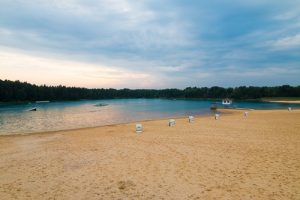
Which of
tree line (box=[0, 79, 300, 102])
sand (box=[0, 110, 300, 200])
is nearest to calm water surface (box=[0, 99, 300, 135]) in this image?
sand (box=[0, 110, 300, 200])

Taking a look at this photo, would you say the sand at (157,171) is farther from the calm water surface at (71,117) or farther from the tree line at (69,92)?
the tree line at (69,92)

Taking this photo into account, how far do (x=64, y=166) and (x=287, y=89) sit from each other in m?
162

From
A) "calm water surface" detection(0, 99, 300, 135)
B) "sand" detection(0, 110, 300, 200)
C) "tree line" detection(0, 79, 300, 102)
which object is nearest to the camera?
"sand" detection(0, 110, 300, 200)

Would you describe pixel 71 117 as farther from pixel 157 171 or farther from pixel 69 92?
pixel 69 92

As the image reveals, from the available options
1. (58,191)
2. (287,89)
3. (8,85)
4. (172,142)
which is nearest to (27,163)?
(58,191)

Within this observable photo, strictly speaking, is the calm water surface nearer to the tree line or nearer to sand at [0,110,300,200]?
sand at [0,110,300,200]

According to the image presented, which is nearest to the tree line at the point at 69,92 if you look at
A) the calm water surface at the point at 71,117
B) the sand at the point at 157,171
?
the calm water surface at the point at 71,117

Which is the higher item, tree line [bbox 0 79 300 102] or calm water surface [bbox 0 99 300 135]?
tree line [bbox 0 79 300 102]

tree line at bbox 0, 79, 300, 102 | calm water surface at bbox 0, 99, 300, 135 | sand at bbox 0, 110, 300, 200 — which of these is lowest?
calm water surface at bbox 0, 99, 300, 135

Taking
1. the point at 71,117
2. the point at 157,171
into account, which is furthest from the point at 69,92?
the point at 157,171

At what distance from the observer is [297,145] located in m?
15.4

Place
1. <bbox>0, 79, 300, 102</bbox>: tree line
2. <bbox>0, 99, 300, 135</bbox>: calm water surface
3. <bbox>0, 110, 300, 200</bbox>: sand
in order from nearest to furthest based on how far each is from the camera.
Answer: <bbox>0, 110, 300, 200</bbox>: sand
<bbox>0, 99, 300, 135</bbox>: calm water surface
<bbox>0, 79, 300, 102</bbox>: tree line

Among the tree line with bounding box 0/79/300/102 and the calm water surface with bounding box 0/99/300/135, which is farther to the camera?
the tree line with bounding box 0/79/300/102

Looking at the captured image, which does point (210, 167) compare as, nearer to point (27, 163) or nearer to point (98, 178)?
point (98, 178)
